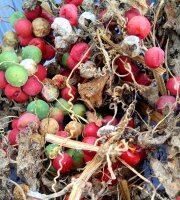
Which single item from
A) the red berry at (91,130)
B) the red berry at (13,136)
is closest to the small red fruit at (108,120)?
the red berry at (91,130)

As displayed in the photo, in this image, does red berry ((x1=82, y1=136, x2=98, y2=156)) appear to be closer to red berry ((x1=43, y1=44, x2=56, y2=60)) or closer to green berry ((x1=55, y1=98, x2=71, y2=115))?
A: green berry ((x1=55, y1=98, x2=71, y2=115))

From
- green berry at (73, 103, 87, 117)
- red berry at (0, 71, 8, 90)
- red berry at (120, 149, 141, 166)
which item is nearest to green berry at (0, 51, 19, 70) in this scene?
red berry at (0, 71, 8, 90)

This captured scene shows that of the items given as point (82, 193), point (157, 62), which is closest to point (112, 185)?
point (82, 193)

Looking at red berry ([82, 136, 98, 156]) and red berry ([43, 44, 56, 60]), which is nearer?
Answer: red berry ([82, 136, 98, 156])

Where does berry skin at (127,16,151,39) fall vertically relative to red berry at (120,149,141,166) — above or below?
above

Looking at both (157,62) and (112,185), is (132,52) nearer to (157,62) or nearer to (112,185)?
(157,62)

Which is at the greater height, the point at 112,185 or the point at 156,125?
the point at 156,125

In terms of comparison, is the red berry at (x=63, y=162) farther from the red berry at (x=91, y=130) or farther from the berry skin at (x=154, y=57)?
the berry skin at (x=154, y=57)
